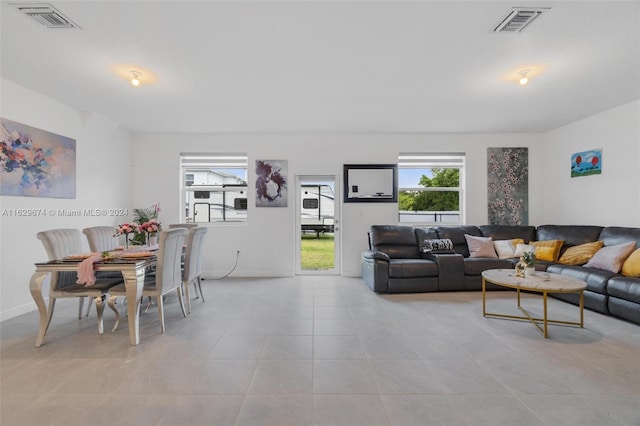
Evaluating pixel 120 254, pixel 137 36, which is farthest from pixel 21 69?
pixel 120 254

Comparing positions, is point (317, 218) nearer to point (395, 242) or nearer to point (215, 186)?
point (395, 242)

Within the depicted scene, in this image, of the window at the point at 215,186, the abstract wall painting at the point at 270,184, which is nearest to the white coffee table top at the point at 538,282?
the abstract wall painting at the point at 270,184

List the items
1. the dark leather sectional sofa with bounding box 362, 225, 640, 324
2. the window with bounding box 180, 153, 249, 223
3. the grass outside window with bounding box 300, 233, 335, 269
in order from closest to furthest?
the dark leather sectional sofa with bounding box 362, 225, 640, 324, the window with bounding box 180, 153, 249, 223, the grass outside window with bounding box 300, 233, 335, 269

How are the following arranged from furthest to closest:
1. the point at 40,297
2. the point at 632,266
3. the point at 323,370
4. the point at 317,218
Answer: the point at 317,218, the point at 632,266, the point at 40,297, the point at 323,370

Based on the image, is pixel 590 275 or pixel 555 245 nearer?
pixel 590 275

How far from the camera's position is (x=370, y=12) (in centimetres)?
207

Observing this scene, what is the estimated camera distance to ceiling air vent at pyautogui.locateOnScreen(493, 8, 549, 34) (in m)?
2.05

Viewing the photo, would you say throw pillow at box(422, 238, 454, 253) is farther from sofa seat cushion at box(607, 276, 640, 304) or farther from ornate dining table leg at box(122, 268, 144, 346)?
ornate dining table leg at box(122, 268, 144, 346)

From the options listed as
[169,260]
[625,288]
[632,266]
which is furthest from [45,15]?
[632,266]

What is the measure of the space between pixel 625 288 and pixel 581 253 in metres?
1.07

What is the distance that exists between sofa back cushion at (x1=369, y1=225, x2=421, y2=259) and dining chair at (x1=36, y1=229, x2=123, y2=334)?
11.9 ft

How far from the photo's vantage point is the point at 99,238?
3410 mm

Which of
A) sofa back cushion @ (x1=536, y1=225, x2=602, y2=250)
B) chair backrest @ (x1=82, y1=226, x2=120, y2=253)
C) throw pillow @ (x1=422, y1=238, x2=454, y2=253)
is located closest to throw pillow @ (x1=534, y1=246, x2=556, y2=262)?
sofa back cushion @ (x1=536, y1=225, x2=602, y2=250)

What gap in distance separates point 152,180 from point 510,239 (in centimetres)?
662
